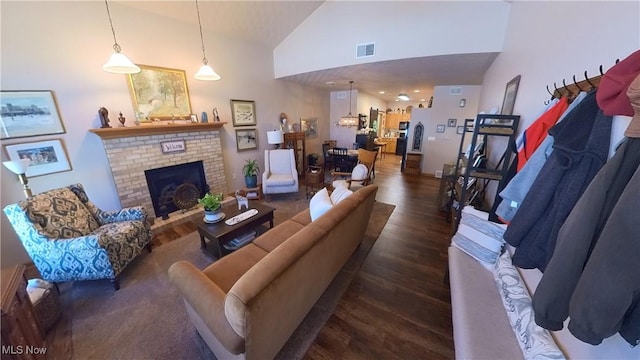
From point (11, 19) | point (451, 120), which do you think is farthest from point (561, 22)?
point (11, 19)

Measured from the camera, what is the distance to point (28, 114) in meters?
2.37

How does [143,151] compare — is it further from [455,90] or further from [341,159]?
[455,90]

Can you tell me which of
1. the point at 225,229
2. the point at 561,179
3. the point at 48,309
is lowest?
the point at 48,309

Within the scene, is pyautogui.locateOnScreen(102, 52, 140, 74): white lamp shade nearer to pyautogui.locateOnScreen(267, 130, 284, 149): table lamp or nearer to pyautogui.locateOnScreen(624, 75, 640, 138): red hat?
pyautogui.locateOnScreen(267, 130, 284, 149): table lamp

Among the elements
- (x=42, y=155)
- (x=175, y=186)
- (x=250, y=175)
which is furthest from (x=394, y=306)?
(x=42, y=155)

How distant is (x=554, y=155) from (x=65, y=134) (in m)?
4.55

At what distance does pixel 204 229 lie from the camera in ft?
7.93

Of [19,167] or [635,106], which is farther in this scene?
[19,167]

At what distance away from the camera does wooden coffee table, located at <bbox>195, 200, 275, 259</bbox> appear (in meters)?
2.34

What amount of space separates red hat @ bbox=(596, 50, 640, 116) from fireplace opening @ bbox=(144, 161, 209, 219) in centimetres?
443

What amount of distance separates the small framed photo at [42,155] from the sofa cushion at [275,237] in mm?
2734

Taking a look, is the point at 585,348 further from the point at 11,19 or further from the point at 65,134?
the point at 11,19

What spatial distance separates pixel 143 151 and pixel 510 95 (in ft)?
16.1

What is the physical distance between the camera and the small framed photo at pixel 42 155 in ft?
7.68
